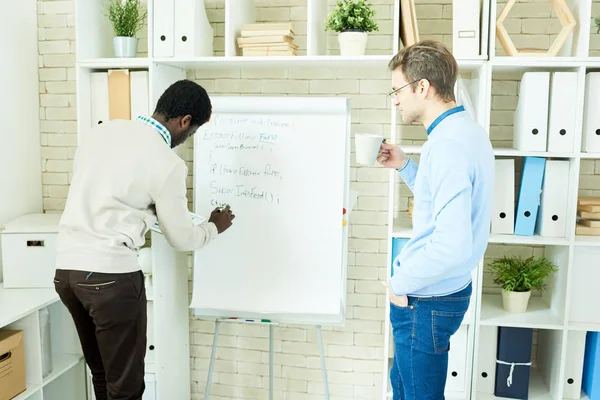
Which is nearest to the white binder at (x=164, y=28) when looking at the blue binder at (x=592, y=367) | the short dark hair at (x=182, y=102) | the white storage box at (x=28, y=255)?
the short dark hair at (x=182, y=102)

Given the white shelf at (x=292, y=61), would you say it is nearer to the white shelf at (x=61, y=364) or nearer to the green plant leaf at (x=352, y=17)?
the green plant leaf at (x=352, y=17)

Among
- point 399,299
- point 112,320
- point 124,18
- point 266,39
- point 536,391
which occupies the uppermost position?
point 124,18

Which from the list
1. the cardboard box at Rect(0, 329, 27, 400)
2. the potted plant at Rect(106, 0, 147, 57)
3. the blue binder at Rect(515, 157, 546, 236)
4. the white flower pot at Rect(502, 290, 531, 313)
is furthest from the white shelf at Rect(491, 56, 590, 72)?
the cardboard box at Rect(0, 329, 27, 400)

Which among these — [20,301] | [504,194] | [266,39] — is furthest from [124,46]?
[504,194]

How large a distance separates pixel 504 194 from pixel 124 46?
1.80m

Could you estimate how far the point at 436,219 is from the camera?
1663mm

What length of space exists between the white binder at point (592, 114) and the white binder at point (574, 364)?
0.81 m

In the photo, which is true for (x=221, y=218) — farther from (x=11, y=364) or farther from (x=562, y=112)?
(x=562, y=112)

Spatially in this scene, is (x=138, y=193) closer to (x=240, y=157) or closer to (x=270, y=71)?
(x=240, y=157)

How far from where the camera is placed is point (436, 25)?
2707 mm

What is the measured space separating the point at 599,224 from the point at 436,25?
114cm

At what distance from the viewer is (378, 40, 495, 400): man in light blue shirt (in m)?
1.64

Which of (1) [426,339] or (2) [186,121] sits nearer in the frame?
(1) [426,339]

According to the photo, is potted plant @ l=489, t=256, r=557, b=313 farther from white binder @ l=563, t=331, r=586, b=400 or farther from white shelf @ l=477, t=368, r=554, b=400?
white shelf @ l=477, t=368, r=554, b=400
